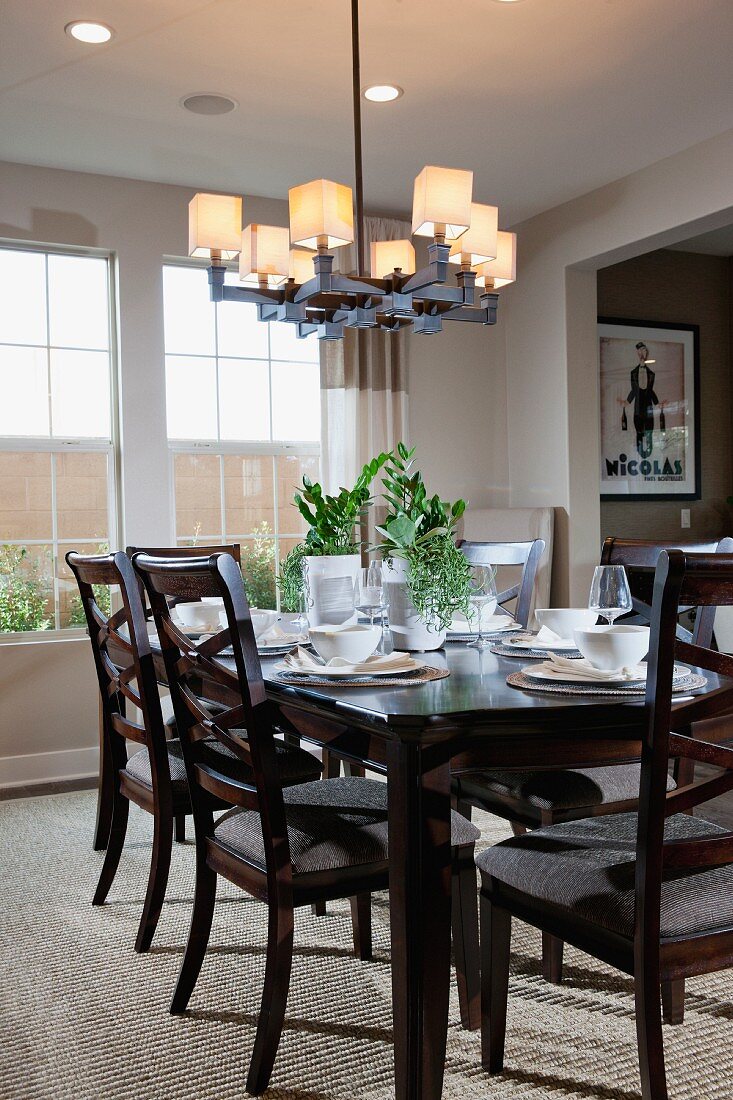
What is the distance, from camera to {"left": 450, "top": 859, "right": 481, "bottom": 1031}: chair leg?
2.03 m

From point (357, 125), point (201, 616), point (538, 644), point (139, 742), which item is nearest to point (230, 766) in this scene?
point (139, 742)

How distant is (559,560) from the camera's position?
4895mm

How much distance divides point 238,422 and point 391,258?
1.95m

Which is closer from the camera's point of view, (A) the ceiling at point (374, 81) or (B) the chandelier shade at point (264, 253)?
(B) the chandelier shade at point (264, 253)

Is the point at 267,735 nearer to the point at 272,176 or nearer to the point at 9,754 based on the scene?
the point at 9,754

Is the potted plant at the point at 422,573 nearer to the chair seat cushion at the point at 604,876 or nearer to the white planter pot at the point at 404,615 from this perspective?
the white planter pot at the point at 404,615

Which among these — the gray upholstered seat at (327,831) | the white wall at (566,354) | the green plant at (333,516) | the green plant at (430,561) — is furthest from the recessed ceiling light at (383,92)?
the gray upholstered seat at (327,831)

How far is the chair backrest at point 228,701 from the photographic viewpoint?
5.72ft

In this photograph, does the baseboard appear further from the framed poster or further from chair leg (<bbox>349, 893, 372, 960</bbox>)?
the framed poster

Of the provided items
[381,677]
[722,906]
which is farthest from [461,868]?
[722,906]

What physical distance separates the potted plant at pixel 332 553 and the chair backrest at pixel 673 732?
0.98 m

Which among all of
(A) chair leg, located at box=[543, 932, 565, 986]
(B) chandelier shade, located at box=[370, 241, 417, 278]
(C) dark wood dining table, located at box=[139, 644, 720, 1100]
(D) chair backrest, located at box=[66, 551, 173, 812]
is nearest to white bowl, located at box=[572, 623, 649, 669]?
(C) dark wood dining table, located at box=[139, 644, 720, 1100]

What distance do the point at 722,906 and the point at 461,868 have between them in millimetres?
570

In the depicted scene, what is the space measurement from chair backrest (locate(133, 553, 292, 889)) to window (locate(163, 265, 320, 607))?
264cm
